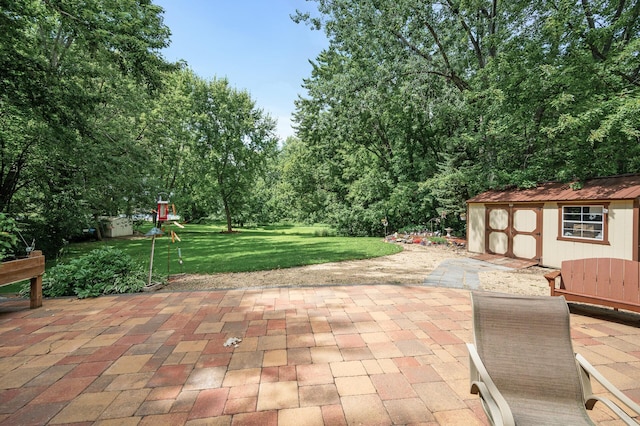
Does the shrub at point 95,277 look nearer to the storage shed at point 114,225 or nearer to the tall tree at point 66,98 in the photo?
the tall tree at point 66,98

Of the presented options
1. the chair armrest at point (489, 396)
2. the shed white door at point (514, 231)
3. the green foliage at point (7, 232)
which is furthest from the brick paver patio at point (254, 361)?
the shed white door at point (514, 231)

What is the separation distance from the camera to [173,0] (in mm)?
8570

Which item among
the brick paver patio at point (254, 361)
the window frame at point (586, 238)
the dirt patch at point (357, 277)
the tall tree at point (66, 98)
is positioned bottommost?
the dirt patch at point (357, 277)

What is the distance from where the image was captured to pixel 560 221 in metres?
8.09

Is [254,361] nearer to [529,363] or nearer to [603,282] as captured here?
[529,363]

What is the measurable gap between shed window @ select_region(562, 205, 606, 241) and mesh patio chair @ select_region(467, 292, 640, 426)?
7385 millimetres

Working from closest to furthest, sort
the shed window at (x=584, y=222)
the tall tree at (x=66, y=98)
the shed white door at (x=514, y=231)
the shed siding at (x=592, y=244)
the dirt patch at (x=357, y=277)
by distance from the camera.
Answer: the dirt patch at (x=357, y=277) < the shed siding at (x=592, y=244) < the shed window at (x=584, y=222) < the tall tree at (x=66, y=98) < the shed white door at (x=514, y=231)

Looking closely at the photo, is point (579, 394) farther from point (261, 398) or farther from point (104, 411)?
point (104, 411)

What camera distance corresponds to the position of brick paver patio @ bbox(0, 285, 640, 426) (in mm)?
2199

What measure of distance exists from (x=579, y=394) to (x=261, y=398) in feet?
7.60

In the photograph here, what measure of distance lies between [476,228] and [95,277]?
11819mm

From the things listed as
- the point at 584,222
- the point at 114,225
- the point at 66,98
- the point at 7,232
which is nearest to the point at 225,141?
the point at 114,225

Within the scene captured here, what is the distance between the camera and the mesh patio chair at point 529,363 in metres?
1.80

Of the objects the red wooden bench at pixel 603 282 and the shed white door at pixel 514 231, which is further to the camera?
the shed white door at pixel 514 231
